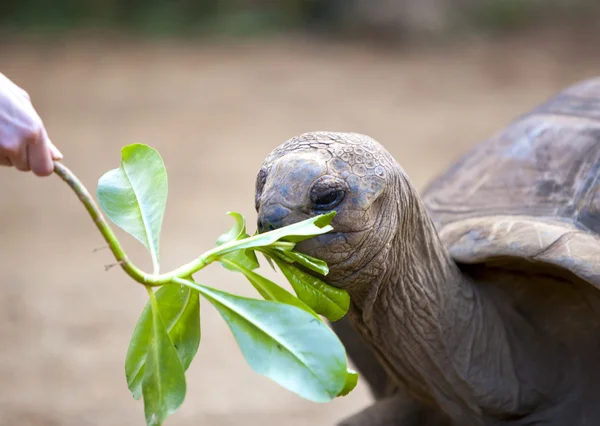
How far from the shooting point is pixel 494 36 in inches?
341

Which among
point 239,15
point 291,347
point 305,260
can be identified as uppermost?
point 305,260

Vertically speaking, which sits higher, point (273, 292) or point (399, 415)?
point (273, 292)

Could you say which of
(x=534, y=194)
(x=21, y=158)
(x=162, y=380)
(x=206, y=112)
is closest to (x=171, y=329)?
(x=162, y=380)

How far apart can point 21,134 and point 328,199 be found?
0.60m

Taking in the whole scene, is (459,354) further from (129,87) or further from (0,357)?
(129,87)

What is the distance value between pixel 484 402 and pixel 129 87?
255 inches

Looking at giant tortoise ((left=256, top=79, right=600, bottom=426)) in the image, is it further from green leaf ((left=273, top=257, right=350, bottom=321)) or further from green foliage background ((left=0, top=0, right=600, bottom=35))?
green foliage background ((left=0, top=0, right=600, bottom=35))

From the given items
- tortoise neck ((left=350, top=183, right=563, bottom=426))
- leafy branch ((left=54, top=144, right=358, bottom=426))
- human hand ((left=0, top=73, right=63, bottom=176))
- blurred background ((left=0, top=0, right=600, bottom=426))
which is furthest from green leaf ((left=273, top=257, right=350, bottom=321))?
blurred background ((left=0, top=0, right=600, bottom=426))

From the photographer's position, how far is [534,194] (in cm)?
187

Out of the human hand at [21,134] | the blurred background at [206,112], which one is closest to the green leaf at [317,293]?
the human hand at [21,134]

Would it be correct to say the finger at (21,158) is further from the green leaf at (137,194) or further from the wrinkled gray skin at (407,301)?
the wrinkled gray skin at (407,301)

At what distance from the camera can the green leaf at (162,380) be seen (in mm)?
1445

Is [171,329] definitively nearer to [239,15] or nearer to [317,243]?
[317,243]

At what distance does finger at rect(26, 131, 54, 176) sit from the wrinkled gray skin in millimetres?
419
